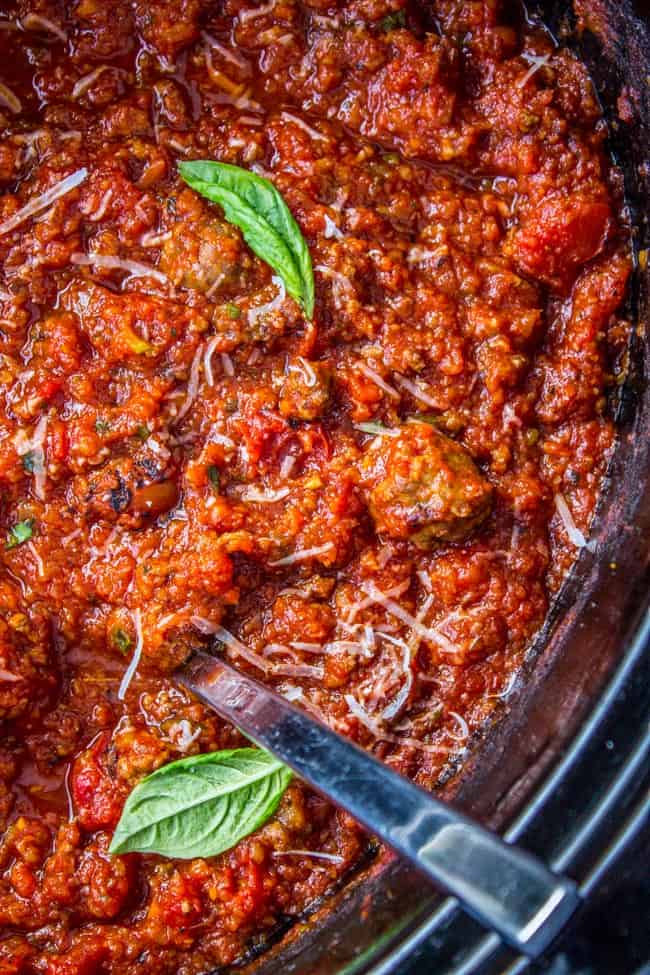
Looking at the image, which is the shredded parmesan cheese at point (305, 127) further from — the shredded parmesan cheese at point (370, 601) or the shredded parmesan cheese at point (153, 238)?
the shredded parmesan cheese at point (370, 601)

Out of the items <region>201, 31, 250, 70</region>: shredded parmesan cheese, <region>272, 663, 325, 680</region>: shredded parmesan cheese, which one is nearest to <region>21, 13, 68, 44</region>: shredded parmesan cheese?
<region>201, 31, 250, 70</region>: shredded parmesan cheese

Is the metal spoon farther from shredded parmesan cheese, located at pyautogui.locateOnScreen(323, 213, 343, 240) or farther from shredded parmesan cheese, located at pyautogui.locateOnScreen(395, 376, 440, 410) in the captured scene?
shredded parmesan cheese, located at pyautogui.locateOnScreen(323, 213, 343, 240)

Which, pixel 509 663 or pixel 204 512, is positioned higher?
pixel 204 512

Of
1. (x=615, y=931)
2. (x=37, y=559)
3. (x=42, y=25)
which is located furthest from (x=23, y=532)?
(x=615, y=931)

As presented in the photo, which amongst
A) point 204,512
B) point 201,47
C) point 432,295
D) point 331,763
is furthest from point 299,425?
point 201,47

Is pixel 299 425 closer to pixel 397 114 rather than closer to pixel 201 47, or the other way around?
pixel 397 114

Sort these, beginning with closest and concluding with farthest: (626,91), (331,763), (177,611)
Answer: (331,763), (177,611), (626,91)
